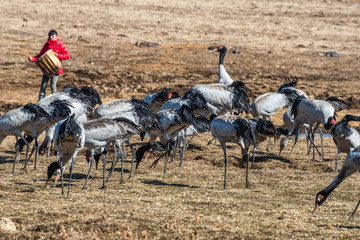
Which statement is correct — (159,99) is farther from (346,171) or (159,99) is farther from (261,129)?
(346,171)

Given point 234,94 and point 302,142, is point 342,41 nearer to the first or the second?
point 302,142

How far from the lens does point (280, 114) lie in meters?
18.8

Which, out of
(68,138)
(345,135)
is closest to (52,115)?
(68,138)

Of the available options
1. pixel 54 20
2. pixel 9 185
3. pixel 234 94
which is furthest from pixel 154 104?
pixel 54 20

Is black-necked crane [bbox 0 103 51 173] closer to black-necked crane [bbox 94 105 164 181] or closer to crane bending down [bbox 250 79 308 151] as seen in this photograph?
black-necked crane [bbox 94 105 164 181]

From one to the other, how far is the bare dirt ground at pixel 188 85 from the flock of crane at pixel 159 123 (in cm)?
47

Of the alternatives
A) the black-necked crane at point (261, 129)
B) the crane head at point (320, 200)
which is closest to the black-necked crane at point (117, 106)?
the black-necked crane at point (261, 129)

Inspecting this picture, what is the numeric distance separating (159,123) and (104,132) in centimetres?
160

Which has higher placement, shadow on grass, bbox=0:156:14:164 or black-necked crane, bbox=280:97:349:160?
black-necked crane, bbox=280:97:349:160

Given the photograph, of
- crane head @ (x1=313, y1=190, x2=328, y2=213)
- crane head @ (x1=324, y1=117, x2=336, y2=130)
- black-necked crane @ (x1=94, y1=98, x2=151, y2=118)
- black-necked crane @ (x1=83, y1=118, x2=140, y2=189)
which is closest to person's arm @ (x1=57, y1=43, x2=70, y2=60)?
black-necked crane @ (x1=94, y1=98, x2=151, y2=118)

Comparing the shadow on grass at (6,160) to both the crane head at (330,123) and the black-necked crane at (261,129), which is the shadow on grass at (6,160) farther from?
the crane head at (330,123)

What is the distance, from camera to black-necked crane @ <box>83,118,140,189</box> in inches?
367

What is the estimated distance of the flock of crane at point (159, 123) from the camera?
9.06 m

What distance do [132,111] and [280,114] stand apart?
9.22 metres
